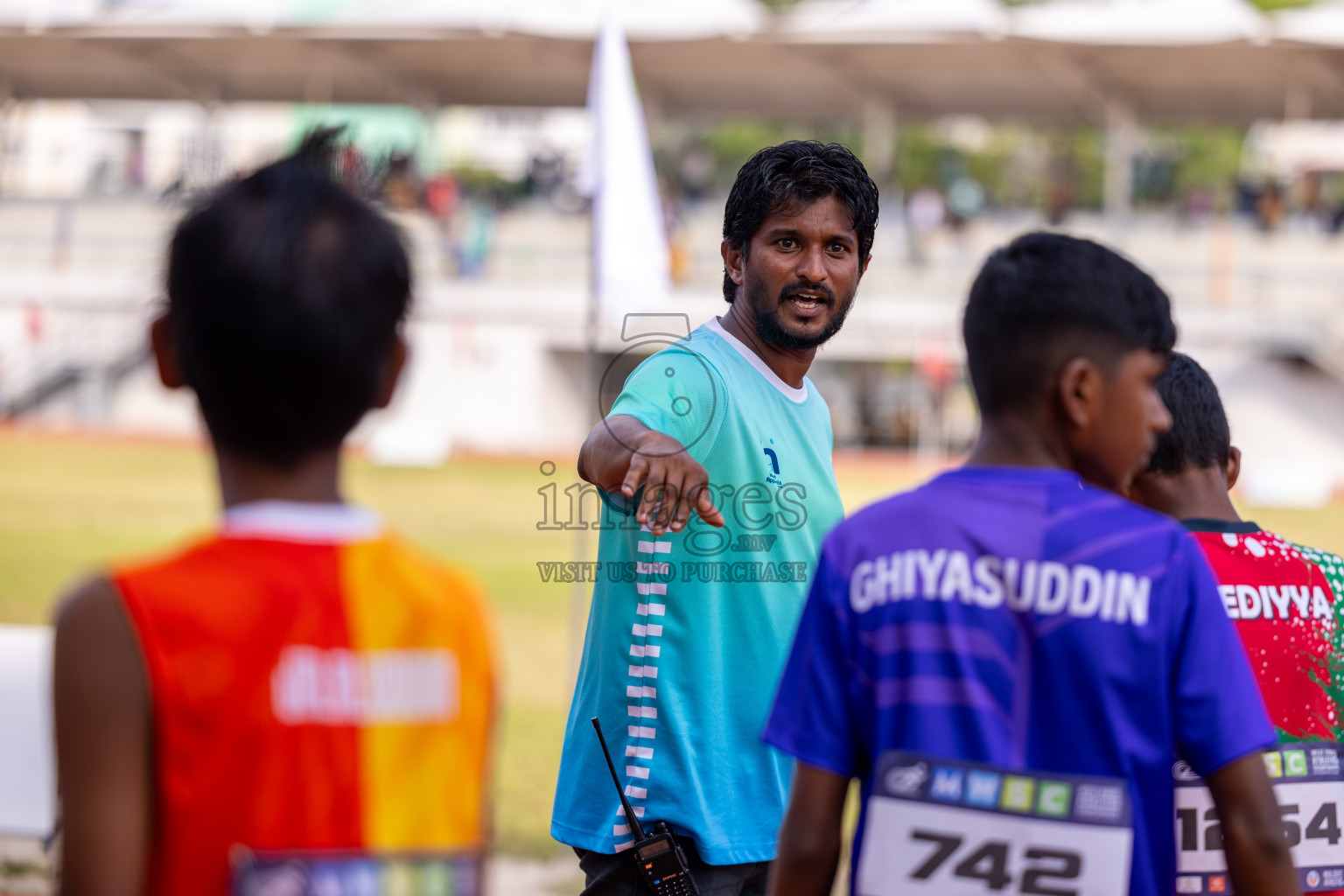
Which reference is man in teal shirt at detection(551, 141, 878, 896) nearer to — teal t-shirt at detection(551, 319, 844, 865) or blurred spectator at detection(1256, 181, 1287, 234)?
teal t-shirt at detection(551, 319, 844, 865)

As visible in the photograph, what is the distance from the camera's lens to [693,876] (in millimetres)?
2574

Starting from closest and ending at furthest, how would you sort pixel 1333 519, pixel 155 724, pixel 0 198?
pixel 155 724, pixel 1333 519, pixel 0 198

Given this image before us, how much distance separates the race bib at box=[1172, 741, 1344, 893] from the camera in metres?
2.15

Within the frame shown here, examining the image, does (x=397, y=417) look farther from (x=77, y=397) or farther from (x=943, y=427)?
(x=943, y=427)

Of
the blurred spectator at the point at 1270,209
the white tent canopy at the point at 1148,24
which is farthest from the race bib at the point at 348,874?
the blurred spectator at the point at 1270,209

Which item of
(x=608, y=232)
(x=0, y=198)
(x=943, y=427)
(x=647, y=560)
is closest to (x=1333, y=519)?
(x=943, y=427)

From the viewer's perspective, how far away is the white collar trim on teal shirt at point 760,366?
284cm

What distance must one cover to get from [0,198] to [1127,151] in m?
23.8

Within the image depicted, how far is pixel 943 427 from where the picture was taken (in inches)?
981

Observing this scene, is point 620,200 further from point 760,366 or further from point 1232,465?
point 1232,465

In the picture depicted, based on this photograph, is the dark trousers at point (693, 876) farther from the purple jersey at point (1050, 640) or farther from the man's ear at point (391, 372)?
the man's ear at point (391, 372)

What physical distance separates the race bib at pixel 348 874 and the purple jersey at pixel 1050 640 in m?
0.57

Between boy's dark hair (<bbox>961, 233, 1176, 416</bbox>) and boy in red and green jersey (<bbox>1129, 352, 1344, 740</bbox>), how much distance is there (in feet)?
2.31

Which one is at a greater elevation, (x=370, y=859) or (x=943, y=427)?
(x=943, y=427)
